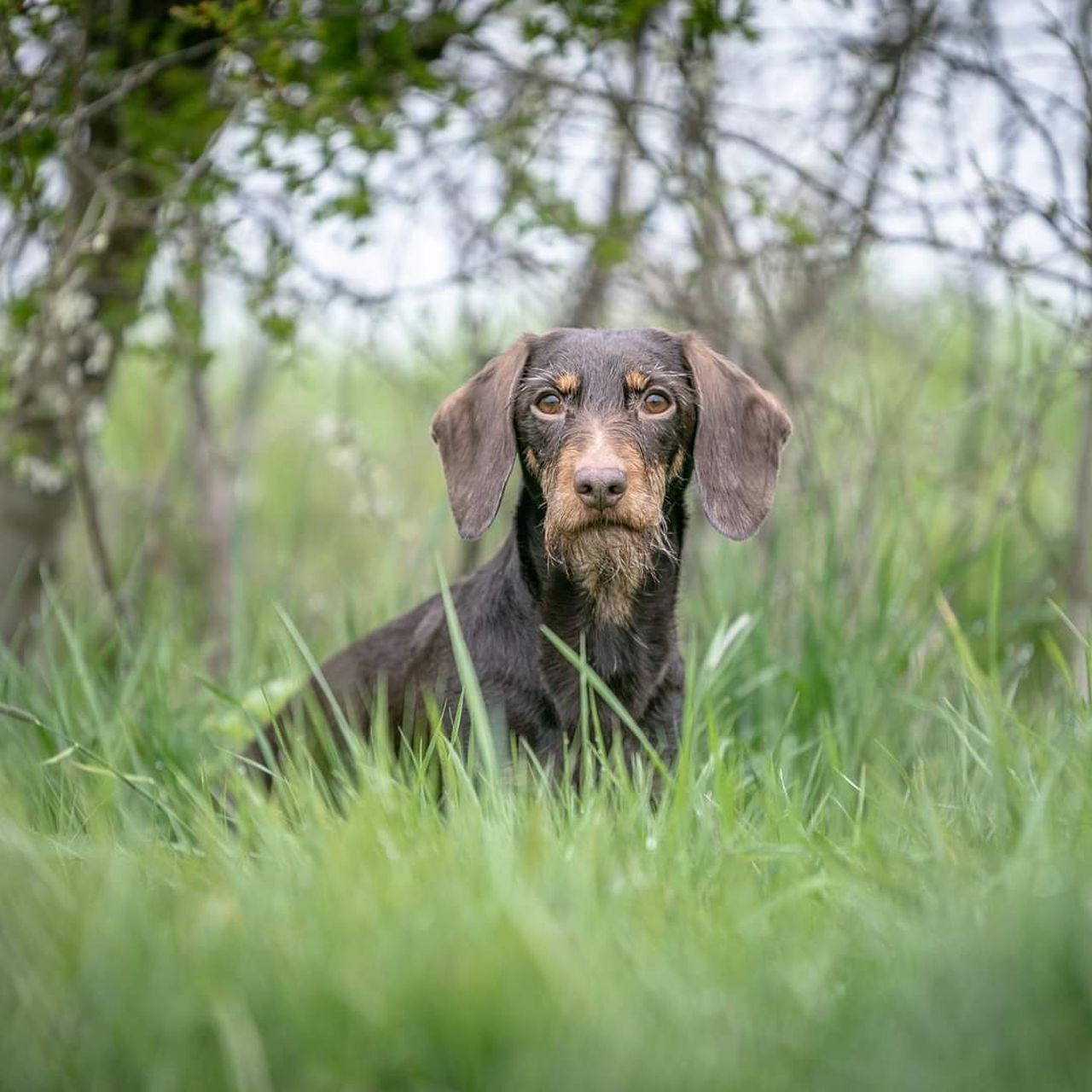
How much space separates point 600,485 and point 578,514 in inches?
4.5

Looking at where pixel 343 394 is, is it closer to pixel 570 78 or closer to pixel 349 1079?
pixel 570 78

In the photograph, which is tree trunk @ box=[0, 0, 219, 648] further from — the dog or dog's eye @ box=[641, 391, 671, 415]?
dog's eye @ box=[641, 391, 671, 415]

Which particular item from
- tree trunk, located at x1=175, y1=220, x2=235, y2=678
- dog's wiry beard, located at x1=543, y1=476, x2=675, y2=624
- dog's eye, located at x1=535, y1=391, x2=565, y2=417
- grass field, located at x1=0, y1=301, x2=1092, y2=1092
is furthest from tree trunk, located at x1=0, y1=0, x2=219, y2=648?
dog's wiry beard, located at x1=543, y1=476, x2=675, y2=624

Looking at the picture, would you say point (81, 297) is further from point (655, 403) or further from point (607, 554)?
point (607, 554)

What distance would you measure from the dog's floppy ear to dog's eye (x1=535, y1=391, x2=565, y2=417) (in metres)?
0.36

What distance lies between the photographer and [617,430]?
3.14 meters

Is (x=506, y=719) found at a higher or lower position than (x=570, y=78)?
lower

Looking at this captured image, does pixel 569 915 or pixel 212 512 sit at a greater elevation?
pixel 569 915

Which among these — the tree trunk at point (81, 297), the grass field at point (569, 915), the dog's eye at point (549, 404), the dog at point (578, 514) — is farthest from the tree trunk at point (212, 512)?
the dog's eye at point (549, 404)

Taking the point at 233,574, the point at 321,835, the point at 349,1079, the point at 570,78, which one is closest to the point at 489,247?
the point at 570,78

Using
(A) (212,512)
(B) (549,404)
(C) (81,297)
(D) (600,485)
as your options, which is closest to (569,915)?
(D) (600,485)

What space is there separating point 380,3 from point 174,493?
2693 mm

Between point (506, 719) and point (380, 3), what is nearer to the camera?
point (506, 719)

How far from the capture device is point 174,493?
5980mm
